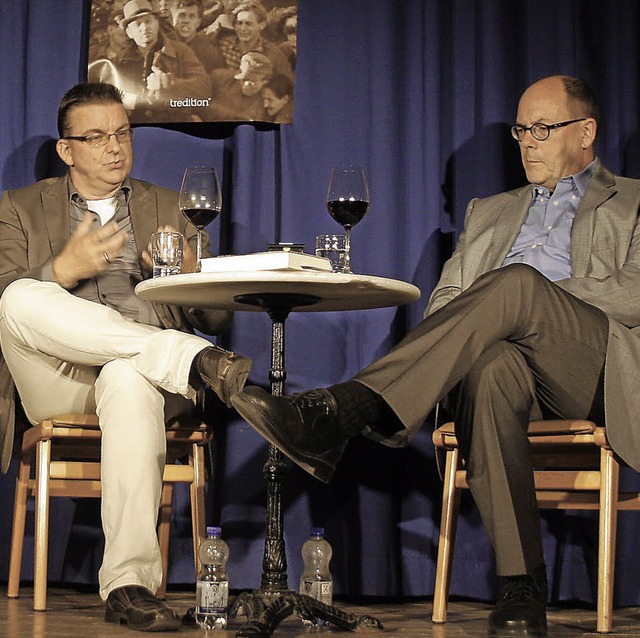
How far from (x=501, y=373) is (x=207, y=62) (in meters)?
1.62

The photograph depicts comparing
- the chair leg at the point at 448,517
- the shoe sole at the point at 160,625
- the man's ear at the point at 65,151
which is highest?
the man's ear at the point at 65,151

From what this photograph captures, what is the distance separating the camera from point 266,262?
86.6 inches

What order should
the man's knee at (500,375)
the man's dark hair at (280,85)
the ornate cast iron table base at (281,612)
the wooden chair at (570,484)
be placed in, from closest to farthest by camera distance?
the ornate cast iron table base at (281,612) → the man's knee at (500,375) → the wooden chair at (570,484) → the man's dark hair at (280,85)

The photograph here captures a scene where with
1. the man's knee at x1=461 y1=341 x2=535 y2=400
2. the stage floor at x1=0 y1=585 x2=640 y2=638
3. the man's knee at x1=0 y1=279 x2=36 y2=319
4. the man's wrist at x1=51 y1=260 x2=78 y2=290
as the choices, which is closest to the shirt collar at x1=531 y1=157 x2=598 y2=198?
the man's knee at x1=461 y1=341 x2=535 y2=400

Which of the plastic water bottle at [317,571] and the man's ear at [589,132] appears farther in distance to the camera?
the man's ear at [589,132]

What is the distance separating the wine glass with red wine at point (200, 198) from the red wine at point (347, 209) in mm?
268

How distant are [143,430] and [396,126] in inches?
59.1

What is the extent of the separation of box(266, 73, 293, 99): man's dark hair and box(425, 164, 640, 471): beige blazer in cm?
71

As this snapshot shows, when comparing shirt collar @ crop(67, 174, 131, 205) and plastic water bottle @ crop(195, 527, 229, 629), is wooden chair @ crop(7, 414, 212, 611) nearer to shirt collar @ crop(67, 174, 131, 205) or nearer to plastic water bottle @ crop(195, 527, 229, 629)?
plastic water bottle @ crop(195, 527, 229, 629)

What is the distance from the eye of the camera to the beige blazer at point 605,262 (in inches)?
92.5

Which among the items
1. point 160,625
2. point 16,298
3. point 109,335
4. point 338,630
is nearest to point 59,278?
point 16,298

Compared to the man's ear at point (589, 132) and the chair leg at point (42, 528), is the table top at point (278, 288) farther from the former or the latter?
the man's ear at point (589, 132)

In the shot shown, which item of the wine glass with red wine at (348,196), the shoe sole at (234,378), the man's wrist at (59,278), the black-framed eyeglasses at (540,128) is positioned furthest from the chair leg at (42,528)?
the black-framed eyeglasses at (540,128)

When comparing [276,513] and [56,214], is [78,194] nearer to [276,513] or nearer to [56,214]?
[56,214]
